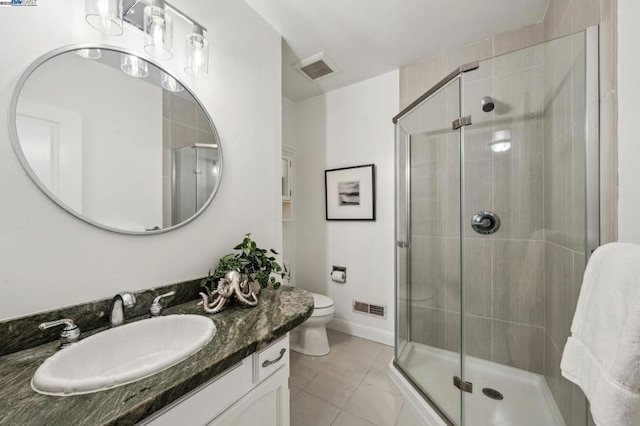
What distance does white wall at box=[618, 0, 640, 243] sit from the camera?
0.80 m

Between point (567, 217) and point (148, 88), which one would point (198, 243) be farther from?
point (567, 217)

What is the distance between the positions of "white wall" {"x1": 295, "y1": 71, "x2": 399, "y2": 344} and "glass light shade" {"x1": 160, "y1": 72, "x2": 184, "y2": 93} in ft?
5.24

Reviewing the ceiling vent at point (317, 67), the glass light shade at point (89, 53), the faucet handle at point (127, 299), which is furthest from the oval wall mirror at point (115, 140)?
the ceiling vent at point (317, 67)

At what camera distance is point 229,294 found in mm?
1067

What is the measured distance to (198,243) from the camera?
4.09 feet

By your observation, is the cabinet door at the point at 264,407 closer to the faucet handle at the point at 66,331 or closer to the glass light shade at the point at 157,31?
the faucet handle at the point at 66,331

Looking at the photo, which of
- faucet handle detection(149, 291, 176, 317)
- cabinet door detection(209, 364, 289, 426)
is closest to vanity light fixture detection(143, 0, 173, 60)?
faucet handle detection(149, 291, 176, 317)

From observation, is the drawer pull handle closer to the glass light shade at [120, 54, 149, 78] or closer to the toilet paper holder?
the glass light shade at [120, 54, 149, 78]

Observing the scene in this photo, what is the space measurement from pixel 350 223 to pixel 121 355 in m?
1.93

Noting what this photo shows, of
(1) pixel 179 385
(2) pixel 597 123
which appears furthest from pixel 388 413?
(2) pixel 597 123

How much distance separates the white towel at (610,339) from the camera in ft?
1.69

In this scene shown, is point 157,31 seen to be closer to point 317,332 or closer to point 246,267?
point 246,267

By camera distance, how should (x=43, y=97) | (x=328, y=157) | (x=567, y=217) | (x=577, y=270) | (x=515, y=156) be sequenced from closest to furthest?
(x=43, y=97) < (x=577, y=270) < (x=567, y=217) < (x=515, y=156) < (x=328, y=157)

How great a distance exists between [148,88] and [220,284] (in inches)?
36.7
